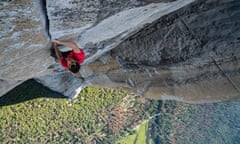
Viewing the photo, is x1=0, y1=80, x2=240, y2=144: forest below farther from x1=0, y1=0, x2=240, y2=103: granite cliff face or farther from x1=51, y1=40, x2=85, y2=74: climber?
x1=51, y1=40, x2=85, y2=74: climber

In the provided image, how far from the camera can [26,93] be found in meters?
17.1

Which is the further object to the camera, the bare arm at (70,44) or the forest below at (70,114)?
the forest below at (70,114)

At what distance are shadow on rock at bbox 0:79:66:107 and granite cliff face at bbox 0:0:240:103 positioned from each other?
16.6ft

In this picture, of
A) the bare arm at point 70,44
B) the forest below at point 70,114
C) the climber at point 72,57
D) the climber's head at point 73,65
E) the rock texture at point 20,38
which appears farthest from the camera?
the forest below at point 70,114

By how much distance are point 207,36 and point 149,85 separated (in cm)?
307

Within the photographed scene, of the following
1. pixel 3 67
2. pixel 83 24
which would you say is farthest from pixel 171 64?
pixel 3 67

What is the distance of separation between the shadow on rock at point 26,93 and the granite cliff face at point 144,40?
506cm

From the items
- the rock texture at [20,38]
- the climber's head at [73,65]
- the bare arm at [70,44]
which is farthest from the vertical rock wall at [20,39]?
the climber's head at [73,65]

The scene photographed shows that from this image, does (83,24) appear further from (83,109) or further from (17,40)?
(83,109)

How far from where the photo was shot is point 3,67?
715 centimetres

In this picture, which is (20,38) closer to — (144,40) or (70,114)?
(144,40)

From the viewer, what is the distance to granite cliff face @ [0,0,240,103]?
18.7 feet

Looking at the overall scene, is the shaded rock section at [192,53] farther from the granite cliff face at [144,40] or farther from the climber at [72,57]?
the climber at [72,57]

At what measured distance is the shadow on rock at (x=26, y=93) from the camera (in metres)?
15.9
